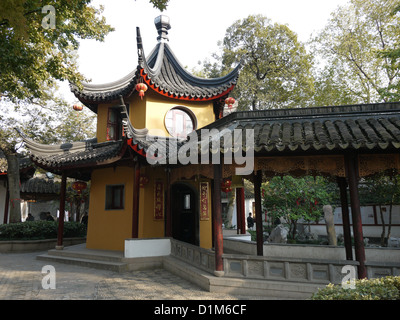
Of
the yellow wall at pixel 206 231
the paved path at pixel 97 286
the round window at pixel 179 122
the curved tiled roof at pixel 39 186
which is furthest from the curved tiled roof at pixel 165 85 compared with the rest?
Answer: the curved tiled roof at pixel 39 186

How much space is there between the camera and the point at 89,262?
8586 mm

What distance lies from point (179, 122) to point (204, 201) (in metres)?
3.09

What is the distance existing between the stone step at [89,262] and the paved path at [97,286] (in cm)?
19

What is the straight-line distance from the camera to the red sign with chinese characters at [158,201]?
963cm

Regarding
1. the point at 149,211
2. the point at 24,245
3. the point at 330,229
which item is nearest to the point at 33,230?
the point at 24,245

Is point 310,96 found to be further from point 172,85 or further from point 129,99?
point 129,99

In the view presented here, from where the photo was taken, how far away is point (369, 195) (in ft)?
59.7

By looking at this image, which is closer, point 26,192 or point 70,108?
point 70,108

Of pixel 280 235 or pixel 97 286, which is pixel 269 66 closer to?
pixel 280 235

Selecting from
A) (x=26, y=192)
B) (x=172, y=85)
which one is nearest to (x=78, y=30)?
(x=172, y=85)

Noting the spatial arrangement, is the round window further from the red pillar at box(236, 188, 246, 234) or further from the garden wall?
the garden wall

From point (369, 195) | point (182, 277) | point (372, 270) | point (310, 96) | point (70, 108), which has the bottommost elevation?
point (182, 277)

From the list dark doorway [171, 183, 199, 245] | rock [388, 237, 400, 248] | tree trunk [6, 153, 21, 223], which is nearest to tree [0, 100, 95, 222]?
tree trunk [6, 153, 21, 223]
